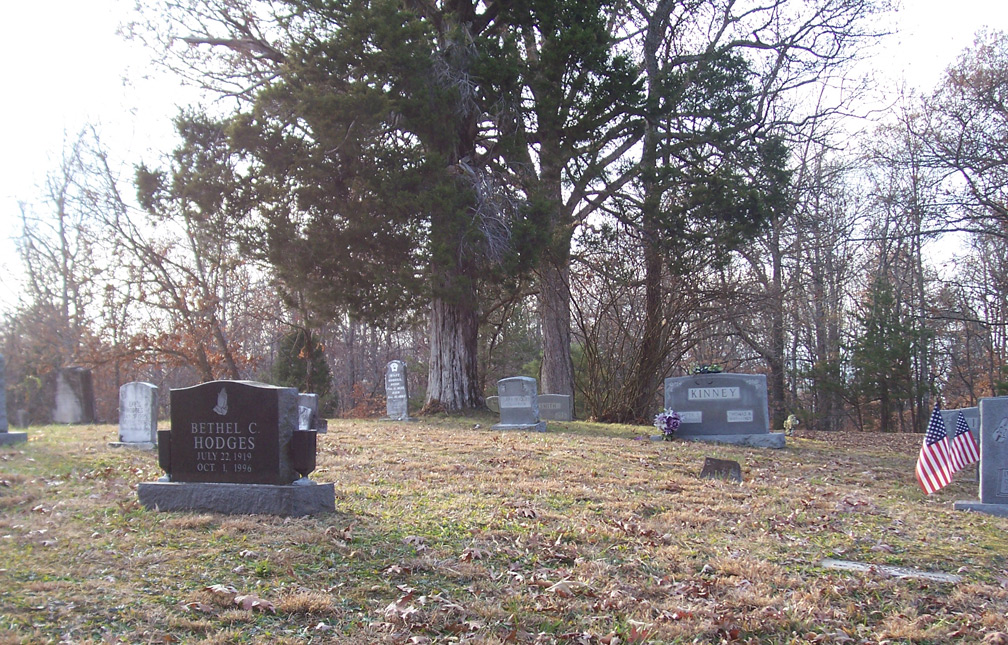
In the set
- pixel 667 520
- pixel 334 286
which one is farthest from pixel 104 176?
pixel 667 520

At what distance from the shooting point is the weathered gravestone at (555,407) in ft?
61.1

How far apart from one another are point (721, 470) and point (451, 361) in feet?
31.1

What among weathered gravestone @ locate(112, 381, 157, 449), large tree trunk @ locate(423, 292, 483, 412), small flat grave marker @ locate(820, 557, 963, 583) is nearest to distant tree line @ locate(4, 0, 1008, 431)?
large tree trunk @ locate(423, 292, 483, 412)

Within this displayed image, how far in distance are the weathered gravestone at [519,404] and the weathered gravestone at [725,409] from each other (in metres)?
2.63

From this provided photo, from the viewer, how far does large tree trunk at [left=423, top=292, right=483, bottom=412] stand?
17.9 m

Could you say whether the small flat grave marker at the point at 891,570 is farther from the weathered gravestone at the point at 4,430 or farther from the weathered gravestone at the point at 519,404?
the weathered gravestone at the point at 4,430

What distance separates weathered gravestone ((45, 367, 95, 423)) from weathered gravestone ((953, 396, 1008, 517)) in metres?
18.0

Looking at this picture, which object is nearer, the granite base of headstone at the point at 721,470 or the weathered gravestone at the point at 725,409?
the granite base of headstone at the point at 721,470

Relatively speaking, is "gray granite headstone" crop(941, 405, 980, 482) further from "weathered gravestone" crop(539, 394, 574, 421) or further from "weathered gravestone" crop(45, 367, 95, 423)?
"weathered gravestone" crop(45, 367, 95, 423)

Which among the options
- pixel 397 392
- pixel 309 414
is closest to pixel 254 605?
pixel 309 414

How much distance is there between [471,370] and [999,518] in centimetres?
1200

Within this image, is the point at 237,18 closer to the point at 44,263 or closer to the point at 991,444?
the point at 991,444

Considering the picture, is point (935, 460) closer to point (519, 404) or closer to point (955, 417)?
point (955, 417)

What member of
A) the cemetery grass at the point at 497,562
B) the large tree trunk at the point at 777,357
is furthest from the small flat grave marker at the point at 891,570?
the large tree trunk at the point at 777,357
